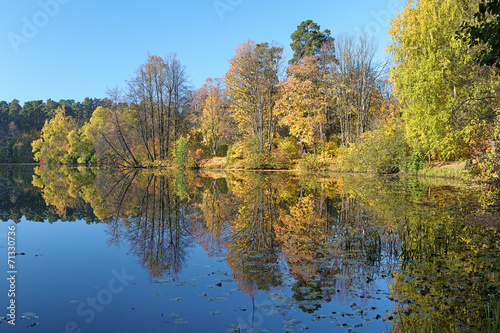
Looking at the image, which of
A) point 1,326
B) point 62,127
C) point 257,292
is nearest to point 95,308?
point 1,326

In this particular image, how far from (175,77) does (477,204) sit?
1531 inches

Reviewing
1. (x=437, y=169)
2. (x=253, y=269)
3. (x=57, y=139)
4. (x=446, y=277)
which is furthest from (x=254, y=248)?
(x=57, y=139)

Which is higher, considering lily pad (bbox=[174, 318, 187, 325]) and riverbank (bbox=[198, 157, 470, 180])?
riverbank (bbox=[198, 157, 470, 180])

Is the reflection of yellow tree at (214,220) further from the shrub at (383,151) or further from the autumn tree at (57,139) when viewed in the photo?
the autumn tree at (57,139)

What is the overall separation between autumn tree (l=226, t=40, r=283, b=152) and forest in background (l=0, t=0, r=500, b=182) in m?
0.10

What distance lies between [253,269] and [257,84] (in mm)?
29952

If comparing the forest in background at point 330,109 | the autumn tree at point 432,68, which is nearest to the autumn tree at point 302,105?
the forest in background at point 330,109

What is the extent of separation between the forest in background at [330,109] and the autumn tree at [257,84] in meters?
0.10

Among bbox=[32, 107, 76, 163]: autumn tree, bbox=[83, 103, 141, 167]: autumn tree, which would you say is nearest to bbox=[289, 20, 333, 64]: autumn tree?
bbox=[83, 103, 141, 167]: autumn tree

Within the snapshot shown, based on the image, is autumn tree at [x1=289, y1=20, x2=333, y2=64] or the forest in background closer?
the forest in background

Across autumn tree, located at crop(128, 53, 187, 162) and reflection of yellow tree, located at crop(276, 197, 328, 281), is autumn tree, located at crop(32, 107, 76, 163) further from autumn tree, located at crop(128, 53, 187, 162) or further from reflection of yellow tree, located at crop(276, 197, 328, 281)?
reflection of yellow tree, located at crop(276, 197, 328, 281)

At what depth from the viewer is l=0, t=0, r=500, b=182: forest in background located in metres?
17.4

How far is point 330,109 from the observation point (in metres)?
35.2

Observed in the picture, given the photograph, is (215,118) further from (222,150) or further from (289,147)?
(289,147)
